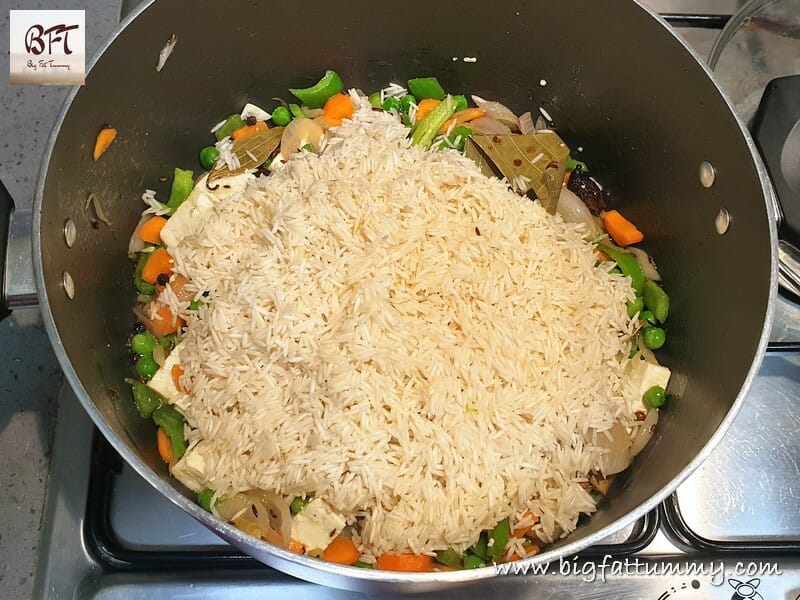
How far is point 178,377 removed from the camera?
81.6 inches

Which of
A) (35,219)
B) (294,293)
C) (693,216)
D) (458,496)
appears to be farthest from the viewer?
(693,216)

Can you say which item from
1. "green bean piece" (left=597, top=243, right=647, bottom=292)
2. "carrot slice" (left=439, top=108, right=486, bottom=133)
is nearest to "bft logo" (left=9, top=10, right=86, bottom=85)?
"carrot slice" (left=439, top=108, right=486, bottom=133)

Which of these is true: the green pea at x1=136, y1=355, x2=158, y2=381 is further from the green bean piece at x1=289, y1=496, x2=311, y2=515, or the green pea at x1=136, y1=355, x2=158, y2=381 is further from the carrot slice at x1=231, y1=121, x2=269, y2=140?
the carrot slice at x1=231, y1=121, x2=269, y2=140

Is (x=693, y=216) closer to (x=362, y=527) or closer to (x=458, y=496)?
(x=458, y=496)

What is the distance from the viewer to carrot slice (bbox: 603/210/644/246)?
7.89 ft

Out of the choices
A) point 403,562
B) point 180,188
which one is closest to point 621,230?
point 403,562

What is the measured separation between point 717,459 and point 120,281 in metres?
2.02

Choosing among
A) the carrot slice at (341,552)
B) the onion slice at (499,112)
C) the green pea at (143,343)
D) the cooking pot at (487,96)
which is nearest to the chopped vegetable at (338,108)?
the cooking pot at (487,96)

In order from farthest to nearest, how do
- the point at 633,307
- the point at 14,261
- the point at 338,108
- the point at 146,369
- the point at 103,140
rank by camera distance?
the point at 338,108, the point at 633,307, the point at 146,369, the point at 103,140, the point at 14,261

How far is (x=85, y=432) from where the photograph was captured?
2055 millimetres

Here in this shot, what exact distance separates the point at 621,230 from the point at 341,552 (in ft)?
4.78

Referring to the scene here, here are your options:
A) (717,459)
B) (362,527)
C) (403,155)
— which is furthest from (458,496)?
(403,155)

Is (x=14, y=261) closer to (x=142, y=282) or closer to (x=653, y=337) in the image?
(x=142, y=282)

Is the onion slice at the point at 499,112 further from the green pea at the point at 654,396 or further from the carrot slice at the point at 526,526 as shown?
the carrot slice at the point at 526,526
